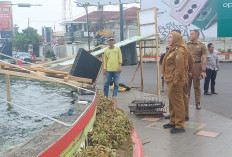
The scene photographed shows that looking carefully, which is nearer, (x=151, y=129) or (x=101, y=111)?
(x=101, y=111)

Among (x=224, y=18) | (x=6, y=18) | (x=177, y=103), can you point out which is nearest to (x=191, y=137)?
(x=177, y=103)

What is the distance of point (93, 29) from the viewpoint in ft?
139

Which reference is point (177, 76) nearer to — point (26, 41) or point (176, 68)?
point (176, 68)

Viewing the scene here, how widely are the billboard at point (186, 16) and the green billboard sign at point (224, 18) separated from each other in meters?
0.35

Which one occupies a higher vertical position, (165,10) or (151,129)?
(165,10)

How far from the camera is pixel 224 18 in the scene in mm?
24125

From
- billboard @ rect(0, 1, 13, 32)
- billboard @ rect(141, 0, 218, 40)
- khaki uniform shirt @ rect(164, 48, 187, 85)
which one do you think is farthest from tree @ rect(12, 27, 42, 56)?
khaki uniform shirt @ rect(164, 48, 187, 85)

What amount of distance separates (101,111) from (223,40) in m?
23.2

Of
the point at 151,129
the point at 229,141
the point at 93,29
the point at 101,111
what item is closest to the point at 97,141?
the point at 101,111

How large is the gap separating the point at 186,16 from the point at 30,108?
23629 millimetres

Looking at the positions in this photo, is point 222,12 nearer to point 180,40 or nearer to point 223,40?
point 223,40

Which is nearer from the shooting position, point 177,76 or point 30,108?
point 30,108

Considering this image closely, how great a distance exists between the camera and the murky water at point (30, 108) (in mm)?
2957

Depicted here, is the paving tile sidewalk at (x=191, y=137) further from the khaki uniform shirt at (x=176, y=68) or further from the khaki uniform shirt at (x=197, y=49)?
the khaki uniform shirt at (x=197, y=49)
